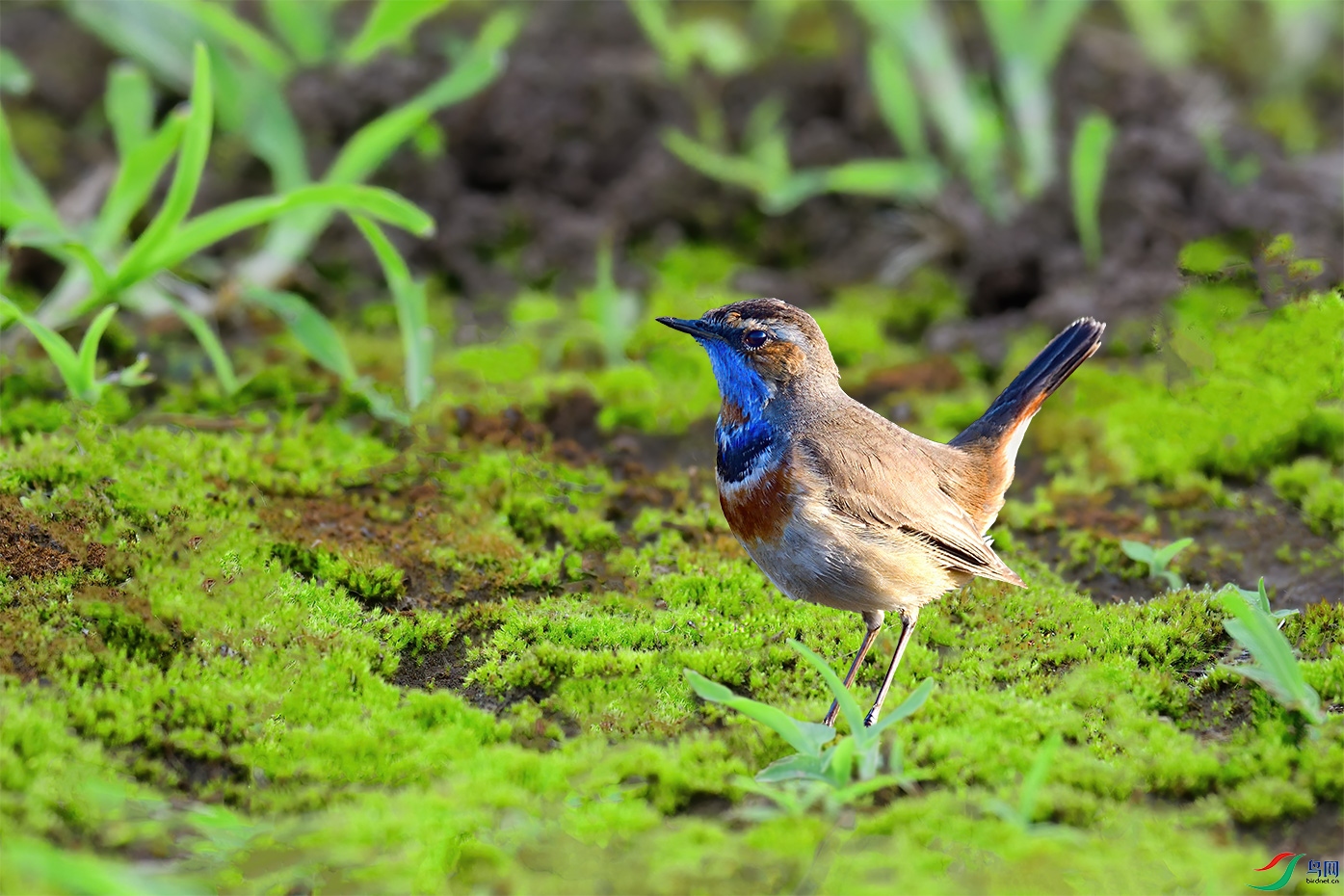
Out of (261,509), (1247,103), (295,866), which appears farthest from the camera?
(1247,103)

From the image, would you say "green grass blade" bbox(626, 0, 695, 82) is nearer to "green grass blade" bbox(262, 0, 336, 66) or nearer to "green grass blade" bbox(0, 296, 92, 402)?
"green grass blade" bbox(262, 0, 336, 66)

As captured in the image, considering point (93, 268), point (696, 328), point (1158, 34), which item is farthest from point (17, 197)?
point (1158, 34)

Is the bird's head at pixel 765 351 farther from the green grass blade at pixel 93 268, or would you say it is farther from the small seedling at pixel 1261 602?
the green grass blade at pixel 93 268

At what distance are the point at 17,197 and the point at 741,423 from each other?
161 inches

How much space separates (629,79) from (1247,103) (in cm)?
487

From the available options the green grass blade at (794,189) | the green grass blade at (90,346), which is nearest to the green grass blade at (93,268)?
the green grass blade at (90,346)

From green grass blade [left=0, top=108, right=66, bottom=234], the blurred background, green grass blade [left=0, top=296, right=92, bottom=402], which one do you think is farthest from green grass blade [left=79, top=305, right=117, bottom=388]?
the blurred background

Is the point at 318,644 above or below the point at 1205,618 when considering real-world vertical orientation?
below

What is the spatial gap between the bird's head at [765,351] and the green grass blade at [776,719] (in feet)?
4.52

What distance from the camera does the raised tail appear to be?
4.88 meters

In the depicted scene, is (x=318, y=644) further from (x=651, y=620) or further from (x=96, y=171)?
(x=96, y=171)

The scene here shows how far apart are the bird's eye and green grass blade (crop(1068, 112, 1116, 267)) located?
3.46 metres

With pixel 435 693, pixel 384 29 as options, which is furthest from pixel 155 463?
pixel 384 29

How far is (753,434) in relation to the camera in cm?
454
